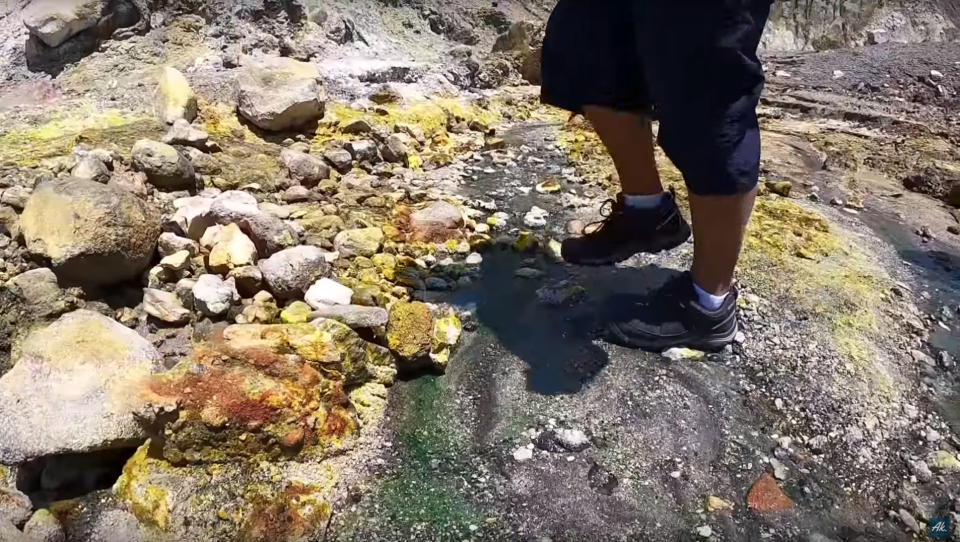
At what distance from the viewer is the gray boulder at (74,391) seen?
1399 mm

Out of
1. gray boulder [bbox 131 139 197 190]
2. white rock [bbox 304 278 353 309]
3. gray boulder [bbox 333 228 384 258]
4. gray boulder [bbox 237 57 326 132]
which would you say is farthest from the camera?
gray boulder [bbox 237 57 326 132]

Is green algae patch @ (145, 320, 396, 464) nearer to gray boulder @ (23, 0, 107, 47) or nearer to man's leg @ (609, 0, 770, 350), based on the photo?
man's leg @ (609, 0, 770, 350)

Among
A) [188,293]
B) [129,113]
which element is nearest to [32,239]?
[188,293]

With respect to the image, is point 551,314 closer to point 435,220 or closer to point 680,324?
point 680,324

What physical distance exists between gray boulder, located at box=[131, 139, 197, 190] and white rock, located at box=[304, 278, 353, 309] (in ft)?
2.57

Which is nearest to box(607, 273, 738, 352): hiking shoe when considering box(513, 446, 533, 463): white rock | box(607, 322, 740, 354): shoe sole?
box(607, 322, 740, 354): shoe sole

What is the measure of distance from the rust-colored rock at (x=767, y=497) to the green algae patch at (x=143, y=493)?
1215 mm

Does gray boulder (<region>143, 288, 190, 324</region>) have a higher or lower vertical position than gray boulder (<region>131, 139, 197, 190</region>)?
lower

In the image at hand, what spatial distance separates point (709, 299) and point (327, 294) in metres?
1.04

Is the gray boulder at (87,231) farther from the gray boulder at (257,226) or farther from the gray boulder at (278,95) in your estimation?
the gray boulder at (278,95)

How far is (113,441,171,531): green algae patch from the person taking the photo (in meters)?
1.35

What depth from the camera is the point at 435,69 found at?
4020 mm

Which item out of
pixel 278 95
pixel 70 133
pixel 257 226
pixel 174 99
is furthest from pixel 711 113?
pixel 70 133

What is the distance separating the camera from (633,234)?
6.84 ft
